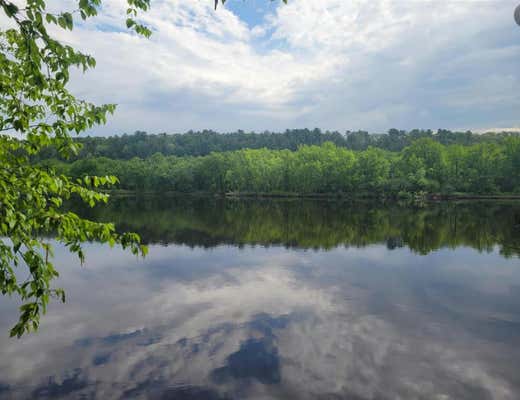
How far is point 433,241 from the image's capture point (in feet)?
104

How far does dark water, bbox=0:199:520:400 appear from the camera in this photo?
9.24 m

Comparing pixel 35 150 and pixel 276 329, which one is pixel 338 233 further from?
pixel 35 150

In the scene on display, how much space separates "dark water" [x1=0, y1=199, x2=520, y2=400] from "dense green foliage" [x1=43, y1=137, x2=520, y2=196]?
81.9 meters

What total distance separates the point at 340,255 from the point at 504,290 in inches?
405

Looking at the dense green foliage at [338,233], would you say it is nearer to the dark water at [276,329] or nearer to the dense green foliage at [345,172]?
the dark water at [276,329]

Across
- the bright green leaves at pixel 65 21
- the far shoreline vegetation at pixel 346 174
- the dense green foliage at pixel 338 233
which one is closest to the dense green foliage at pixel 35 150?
the bright green leaves at pixel 65 21

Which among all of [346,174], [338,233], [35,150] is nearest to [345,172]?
[346,174]

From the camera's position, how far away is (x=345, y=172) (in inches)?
4528

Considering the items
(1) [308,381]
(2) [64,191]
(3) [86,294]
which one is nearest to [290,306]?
(1) [308,381]

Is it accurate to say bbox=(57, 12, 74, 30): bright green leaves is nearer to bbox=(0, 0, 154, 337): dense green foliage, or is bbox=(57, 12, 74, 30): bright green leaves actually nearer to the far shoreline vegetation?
bbox=(0, 0, 154, 337): dense green foliage

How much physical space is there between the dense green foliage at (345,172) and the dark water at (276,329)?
81.9 m

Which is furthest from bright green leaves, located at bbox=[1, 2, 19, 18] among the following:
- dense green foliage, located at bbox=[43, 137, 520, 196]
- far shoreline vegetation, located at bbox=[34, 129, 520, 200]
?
dense green foliage, located at bbox=[43, 137, 520, 196]

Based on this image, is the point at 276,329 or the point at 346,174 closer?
the point at 276,329

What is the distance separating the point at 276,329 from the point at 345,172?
106463 mm
